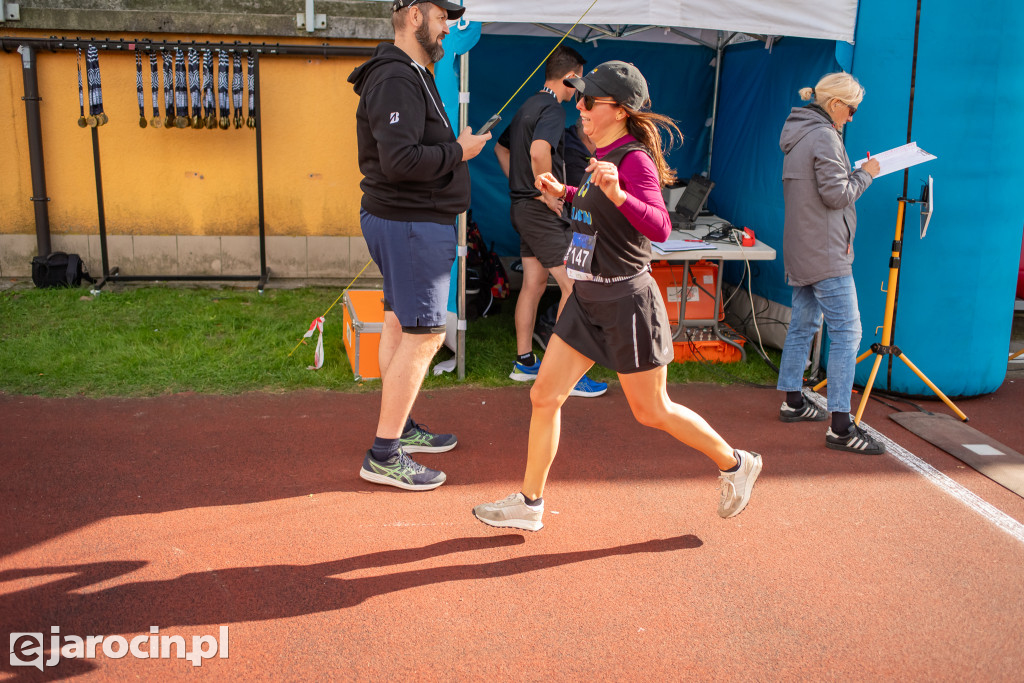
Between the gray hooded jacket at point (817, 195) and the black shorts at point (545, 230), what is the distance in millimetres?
1341

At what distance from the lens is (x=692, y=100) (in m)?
7.97

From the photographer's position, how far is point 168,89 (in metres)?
7.81

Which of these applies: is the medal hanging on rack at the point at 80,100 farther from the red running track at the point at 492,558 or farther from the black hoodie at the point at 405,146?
the black hoodie at the point at 405,146

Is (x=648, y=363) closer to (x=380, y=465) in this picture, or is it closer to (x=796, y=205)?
(x=380, y=465)

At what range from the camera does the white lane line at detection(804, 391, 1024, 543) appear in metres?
3.93

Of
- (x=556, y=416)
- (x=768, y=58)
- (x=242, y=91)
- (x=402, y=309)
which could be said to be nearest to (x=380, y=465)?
(x=402, y=309)

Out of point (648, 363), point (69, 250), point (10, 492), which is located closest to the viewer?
point (648, 363)

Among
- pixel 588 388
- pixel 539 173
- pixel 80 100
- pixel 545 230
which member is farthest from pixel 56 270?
pixel 588 388

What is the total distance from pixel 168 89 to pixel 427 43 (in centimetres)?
483

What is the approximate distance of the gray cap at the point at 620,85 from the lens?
314cm

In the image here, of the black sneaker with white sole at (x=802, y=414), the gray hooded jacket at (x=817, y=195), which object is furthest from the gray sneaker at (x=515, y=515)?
the gray hooded jacket at (x=817, y=195)

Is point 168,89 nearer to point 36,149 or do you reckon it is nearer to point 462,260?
point 36,149

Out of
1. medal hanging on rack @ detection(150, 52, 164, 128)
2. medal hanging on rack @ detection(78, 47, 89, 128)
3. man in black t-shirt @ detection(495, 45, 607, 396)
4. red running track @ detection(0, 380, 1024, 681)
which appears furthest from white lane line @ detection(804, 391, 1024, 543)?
medal hanging on rack @ detection(78, 47, 89, 128)

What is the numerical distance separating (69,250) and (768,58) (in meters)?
6.55
